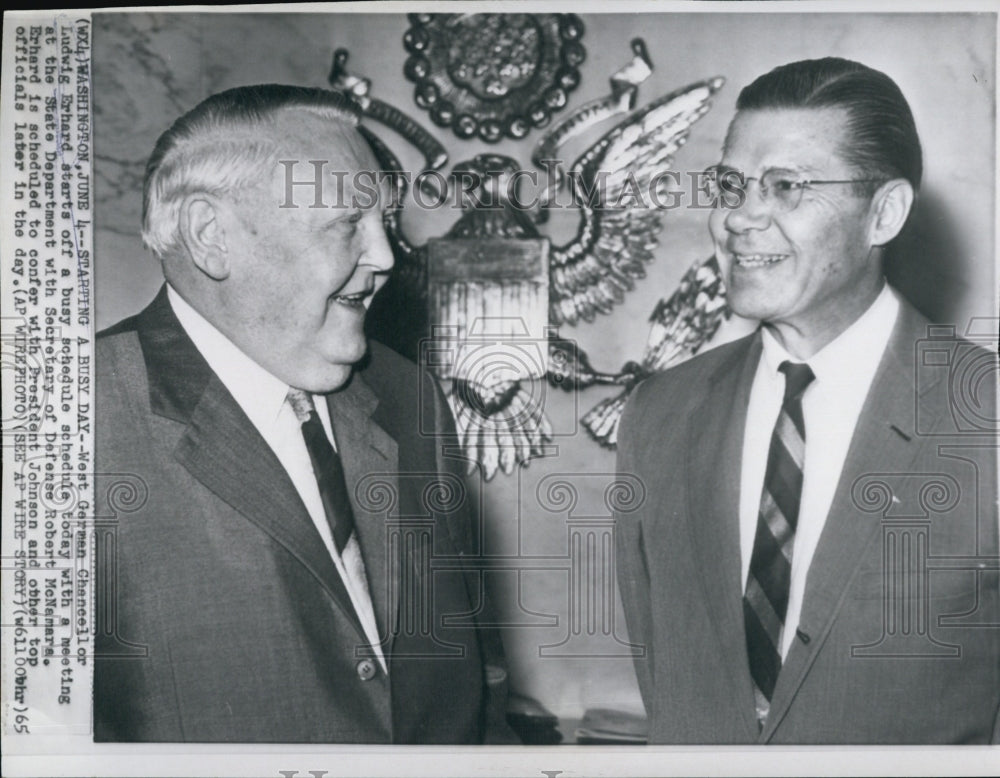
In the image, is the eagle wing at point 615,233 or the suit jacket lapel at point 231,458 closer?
the suit jacket lapel at point 231,458

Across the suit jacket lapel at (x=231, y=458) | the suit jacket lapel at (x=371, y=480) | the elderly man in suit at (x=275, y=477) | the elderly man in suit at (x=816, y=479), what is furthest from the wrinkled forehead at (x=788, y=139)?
the suit jacket lapel at (x=231, y=458)

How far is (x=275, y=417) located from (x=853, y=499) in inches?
66.1

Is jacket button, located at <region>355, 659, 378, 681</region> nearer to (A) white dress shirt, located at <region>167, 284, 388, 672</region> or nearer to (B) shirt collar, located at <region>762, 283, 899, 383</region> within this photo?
(A) white dress shirt, located at <region>167, 284, 388, 672</region>

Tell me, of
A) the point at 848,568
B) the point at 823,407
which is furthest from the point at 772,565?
the point at 823,407

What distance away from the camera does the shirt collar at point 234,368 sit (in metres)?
3.22

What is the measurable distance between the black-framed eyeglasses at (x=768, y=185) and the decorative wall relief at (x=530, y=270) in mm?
153

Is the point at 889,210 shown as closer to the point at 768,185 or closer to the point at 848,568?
the point at 768,185

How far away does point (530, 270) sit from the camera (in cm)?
330

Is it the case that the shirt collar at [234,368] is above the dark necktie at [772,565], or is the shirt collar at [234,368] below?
above

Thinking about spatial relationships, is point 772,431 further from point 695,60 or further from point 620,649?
point 695,60

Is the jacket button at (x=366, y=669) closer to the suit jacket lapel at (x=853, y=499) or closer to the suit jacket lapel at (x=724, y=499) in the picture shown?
the suit jacket lapel at (x=724, y=499)

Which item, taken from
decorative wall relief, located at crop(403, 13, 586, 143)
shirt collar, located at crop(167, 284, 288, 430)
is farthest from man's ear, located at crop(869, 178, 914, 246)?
shirt collar, located at crop(167, 284, 288, 430)

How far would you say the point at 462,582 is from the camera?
3.28m

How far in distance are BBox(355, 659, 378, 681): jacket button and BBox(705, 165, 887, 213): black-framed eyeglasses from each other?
1658mm
